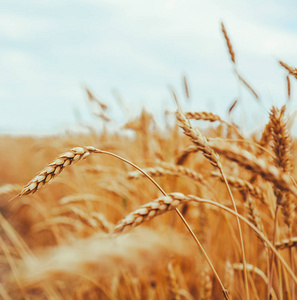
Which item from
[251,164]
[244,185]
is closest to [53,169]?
[251,164]

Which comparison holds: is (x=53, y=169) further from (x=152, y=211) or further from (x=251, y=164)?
(x=251, y=164)

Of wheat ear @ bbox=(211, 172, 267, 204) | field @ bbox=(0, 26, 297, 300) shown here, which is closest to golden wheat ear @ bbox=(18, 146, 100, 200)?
field @ bbox=(0, 26, 297, 300)

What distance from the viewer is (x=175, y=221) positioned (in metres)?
1.70

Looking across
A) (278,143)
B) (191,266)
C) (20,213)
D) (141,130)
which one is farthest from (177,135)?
(20,213)

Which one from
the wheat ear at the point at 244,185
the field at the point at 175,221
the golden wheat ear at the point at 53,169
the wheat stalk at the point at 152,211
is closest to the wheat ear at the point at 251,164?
the field at the point at 175,221

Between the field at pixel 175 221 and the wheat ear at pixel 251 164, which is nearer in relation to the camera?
the wheat ear at pixel 251 164

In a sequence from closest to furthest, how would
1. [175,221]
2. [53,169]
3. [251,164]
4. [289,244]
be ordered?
[251,164] < [53,169] < [289,244] < [175,221]

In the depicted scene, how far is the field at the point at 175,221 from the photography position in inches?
21.9

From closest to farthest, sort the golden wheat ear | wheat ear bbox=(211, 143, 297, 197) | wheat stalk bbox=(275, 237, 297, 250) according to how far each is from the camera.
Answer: wheat ear bbox=(211, 143, 297, 197)
the golden wheat ear
wheat stalk bbox=(275, 237, 297, 250)

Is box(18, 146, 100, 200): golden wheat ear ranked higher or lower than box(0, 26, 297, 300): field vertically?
higher

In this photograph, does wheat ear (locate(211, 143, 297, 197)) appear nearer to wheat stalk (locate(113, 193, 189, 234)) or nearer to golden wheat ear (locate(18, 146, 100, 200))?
wheat stalk (locate(113, 193, 189, 234))

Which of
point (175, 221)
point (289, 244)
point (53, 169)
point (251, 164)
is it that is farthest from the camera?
point (175, 221)

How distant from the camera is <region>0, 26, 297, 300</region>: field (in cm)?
56

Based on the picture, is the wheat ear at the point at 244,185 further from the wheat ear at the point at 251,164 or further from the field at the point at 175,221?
the wheat ear at the point at 251,164
